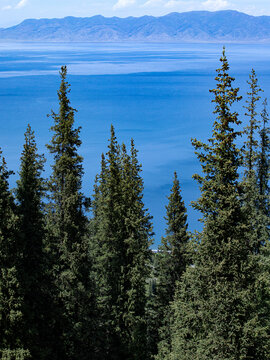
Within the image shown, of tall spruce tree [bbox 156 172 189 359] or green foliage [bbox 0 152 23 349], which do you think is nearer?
green foliage [bbox 0 152 23 349]

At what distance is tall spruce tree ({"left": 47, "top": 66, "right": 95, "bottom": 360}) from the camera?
20.5 m

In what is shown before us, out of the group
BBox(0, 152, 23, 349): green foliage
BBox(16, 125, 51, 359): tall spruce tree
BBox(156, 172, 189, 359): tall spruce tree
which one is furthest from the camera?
BBox(156, 172, 189, 359): tall spruce tree

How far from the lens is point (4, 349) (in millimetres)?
15844

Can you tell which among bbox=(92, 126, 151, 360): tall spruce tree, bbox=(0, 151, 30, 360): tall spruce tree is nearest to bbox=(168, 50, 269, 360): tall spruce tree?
bbox=(0, 151, 30, 360): tall spruce tree

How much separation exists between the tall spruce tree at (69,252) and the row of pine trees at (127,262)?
0.05 m

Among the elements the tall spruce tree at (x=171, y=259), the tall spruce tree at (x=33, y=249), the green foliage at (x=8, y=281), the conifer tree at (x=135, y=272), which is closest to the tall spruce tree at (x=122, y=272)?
the conifer tree at (x=135, y=272)

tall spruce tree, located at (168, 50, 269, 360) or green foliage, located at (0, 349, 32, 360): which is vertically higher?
tall spruce tree, located at (168, 50, 269, 360)

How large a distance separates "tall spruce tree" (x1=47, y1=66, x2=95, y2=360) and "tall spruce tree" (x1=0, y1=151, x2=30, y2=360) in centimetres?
383

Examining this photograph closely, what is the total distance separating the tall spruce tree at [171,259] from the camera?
80.6 feet

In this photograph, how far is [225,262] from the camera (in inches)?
579

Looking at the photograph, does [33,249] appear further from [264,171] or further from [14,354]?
[264,171]

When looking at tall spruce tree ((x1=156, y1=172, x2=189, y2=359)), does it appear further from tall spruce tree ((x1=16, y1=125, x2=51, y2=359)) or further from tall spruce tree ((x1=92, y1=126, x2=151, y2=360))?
tall spruce tree ((x1=16, y1=125, x2=51, y2=359))

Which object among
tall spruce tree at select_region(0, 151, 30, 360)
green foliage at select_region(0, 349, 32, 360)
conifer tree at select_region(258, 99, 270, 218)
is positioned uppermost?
conifer tree at select_region(258, 99, 270, 218)

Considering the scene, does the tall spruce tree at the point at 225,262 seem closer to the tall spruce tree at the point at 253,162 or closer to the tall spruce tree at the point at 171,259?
the tall spruce tree at the point at 171,259
